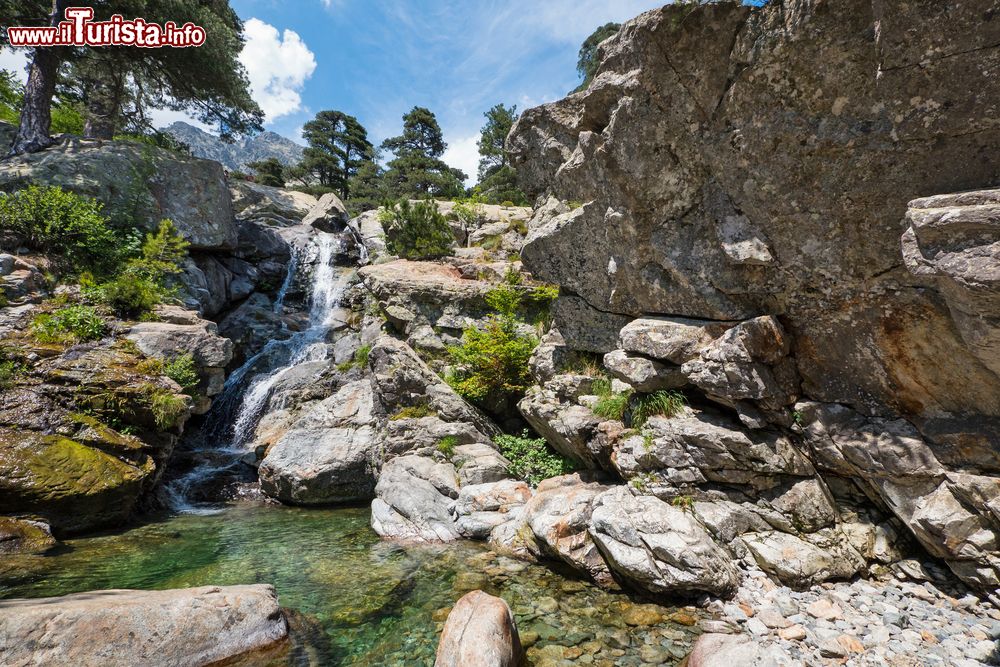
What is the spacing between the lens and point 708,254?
788cm

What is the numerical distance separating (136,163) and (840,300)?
929 inches

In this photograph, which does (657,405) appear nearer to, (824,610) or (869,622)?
(824,610)

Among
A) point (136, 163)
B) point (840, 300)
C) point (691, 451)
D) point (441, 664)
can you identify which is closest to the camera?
point (441, 664)

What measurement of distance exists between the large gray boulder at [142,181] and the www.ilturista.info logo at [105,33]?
390 cm

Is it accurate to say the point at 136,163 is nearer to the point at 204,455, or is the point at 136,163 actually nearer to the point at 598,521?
the point at 204,455

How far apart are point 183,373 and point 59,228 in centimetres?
719

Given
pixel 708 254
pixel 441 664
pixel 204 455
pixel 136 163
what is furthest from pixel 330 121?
pixel 441 664

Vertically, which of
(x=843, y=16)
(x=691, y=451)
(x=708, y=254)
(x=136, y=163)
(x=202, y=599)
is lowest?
(x=202, y=599)

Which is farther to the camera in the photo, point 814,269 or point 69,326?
point 69,326

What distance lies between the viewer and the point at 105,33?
16.4 meters

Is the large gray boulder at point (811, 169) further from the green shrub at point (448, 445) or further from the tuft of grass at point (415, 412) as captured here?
the tuft of grass at point (415, 412)

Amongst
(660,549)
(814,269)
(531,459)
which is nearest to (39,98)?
(531,459)

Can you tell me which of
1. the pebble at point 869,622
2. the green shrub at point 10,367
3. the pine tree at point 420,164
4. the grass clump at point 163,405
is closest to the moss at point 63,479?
the grass clump at point 163,405

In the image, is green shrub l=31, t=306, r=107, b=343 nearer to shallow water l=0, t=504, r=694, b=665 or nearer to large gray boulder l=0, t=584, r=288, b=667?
shallow water l=0, t=504, r=694, b=665
